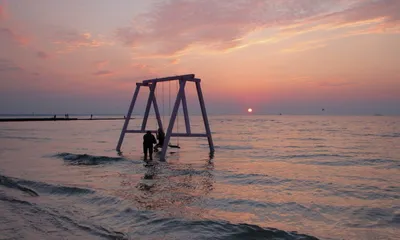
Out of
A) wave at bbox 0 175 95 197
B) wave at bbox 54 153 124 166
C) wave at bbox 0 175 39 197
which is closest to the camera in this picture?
wave at bbox 0 175 39 197

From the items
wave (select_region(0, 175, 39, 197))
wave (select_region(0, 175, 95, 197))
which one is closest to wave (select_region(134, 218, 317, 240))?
wave (select_region(0, 175, 95, 197))

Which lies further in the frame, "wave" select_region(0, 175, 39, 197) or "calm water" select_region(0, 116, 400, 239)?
"wave" select_region(0, 175, 39, 197)

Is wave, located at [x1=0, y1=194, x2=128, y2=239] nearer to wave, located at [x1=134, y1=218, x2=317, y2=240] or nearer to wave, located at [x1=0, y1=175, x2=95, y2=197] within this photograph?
wave, located at [x1=134, y1=218, x2=317, y2=240]

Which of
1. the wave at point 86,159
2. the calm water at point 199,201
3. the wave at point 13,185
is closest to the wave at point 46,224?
the calm water at point 199,201

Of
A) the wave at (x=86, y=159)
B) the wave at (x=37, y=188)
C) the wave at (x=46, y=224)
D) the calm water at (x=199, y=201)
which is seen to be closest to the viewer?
the wave at (x=46, y=224)

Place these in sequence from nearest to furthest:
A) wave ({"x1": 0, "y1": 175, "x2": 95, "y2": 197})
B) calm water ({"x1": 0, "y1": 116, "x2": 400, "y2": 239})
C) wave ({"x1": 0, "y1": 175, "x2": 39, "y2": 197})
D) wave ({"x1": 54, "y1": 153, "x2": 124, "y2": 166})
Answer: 1. calm water ({"x1": 0, "y1": 116, "x2": 400, "y2": 239})
2. wave ({"x1": 0, "y1": 175, "x2": 39, "y2": 197})
3. wave ({"x1": 0, "y1": 175, "x2": 95, "y2": 197})
4. wave ({"x1": 54, "y1": 153, "x2": 124, "y2": 166})

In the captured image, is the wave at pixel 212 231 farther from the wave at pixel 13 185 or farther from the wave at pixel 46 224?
the wave at pixel 13 185

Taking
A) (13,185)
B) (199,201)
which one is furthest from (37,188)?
(199,201)

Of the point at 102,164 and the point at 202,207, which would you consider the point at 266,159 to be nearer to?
the point at 102,164

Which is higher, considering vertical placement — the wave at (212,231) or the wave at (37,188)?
the wave at (212,231)

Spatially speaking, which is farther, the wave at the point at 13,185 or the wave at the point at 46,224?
the wave at the point at 13,185

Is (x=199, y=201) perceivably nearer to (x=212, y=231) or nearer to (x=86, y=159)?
(x=212, y=231)

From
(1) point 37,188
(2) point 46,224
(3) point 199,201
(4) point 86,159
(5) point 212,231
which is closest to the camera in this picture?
(5) point 212,231

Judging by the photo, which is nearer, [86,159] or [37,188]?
[37,188]
